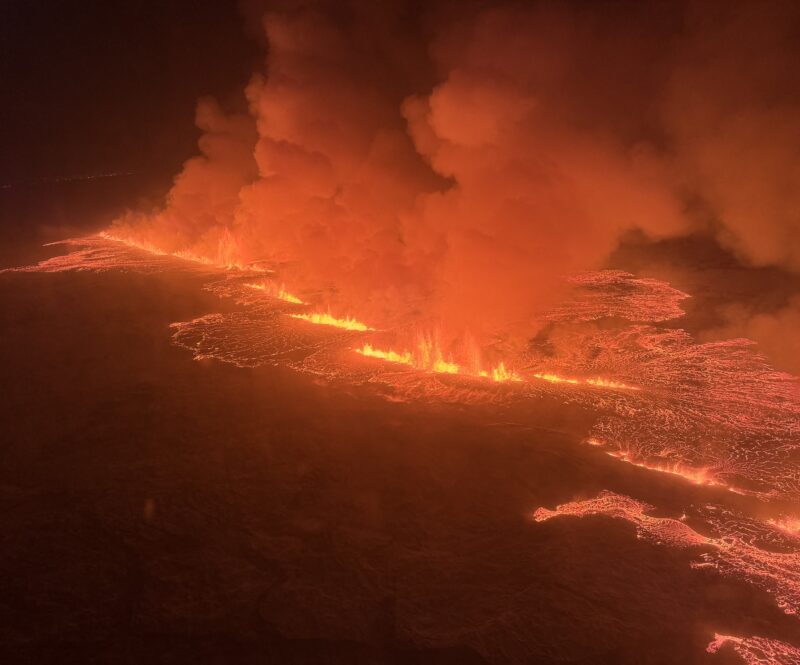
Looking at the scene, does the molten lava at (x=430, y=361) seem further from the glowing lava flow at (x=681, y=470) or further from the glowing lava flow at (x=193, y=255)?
the glowing lava flow at (x=193, y=255)

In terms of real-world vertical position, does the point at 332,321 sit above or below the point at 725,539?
above

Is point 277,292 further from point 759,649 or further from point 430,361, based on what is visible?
point 759,649

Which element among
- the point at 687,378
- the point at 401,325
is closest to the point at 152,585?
the point at 401,325

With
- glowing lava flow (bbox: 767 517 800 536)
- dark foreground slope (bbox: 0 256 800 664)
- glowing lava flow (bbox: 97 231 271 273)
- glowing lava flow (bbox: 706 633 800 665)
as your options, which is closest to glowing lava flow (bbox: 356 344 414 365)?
dark foreground slope (bbox: 0 256 800 664)

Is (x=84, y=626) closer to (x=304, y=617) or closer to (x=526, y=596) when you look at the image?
(x=304, y=617)

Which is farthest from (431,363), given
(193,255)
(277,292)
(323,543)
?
(193,255)

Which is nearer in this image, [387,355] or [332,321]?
[387,355]

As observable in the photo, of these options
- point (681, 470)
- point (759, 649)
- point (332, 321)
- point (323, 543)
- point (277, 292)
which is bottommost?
point (759, 649)

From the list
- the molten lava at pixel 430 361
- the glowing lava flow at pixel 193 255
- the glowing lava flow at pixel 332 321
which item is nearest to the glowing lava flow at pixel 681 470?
the molten lava at pixel 430 361
